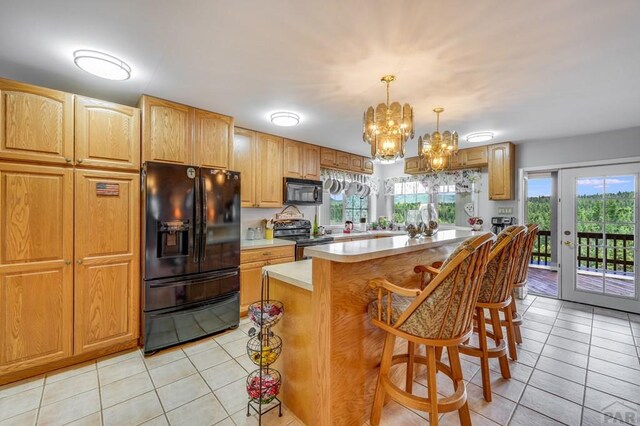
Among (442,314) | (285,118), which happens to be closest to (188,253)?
(285,118)

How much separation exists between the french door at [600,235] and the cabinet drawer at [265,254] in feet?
13.7

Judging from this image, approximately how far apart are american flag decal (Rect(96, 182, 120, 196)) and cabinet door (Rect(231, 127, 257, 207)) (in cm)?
136

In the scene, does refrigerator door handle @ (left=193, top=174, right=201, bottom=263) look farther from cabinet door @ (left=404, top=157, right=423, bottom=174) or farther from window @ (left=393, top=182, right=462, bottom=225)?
cabinet door @ (left=404, top=157, right=423, bottom=174)

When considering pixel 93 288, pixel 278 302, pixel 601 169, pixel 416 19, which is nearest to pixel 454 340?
pixel 278 302

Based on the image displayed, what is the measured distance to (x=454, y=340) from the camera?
4.31 feet

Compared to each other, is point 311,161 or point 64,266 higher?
point 311,161

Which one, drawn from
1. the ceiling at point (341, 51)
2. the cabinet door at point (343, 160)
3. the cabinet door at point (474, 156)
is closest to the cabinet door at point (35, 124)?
the ceiling at point (341, 51)

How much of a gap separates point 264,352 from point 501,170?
15.1ft

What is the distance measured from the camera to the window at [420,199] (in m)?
5.27

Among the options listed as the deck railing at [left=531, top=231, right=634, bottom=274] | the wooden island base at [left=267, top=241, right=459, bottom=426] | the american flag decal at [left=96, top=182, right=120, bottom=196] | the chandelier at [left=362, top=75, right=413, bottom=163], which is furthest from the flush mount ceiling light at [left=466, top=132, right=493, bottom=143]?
the american flag decal at [left=96, top=182, right=120, bottom=196]

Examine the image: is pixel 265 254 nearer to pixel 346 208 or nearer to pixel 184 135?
pixel 184 135

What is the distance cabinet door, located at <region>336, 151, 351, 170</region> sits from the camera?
5.02m

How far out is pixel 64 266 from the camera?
87.0 inches

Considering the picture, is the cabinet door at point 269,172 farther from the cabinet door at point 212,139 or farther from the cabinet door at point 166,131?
the cabinet door at point 166,131
